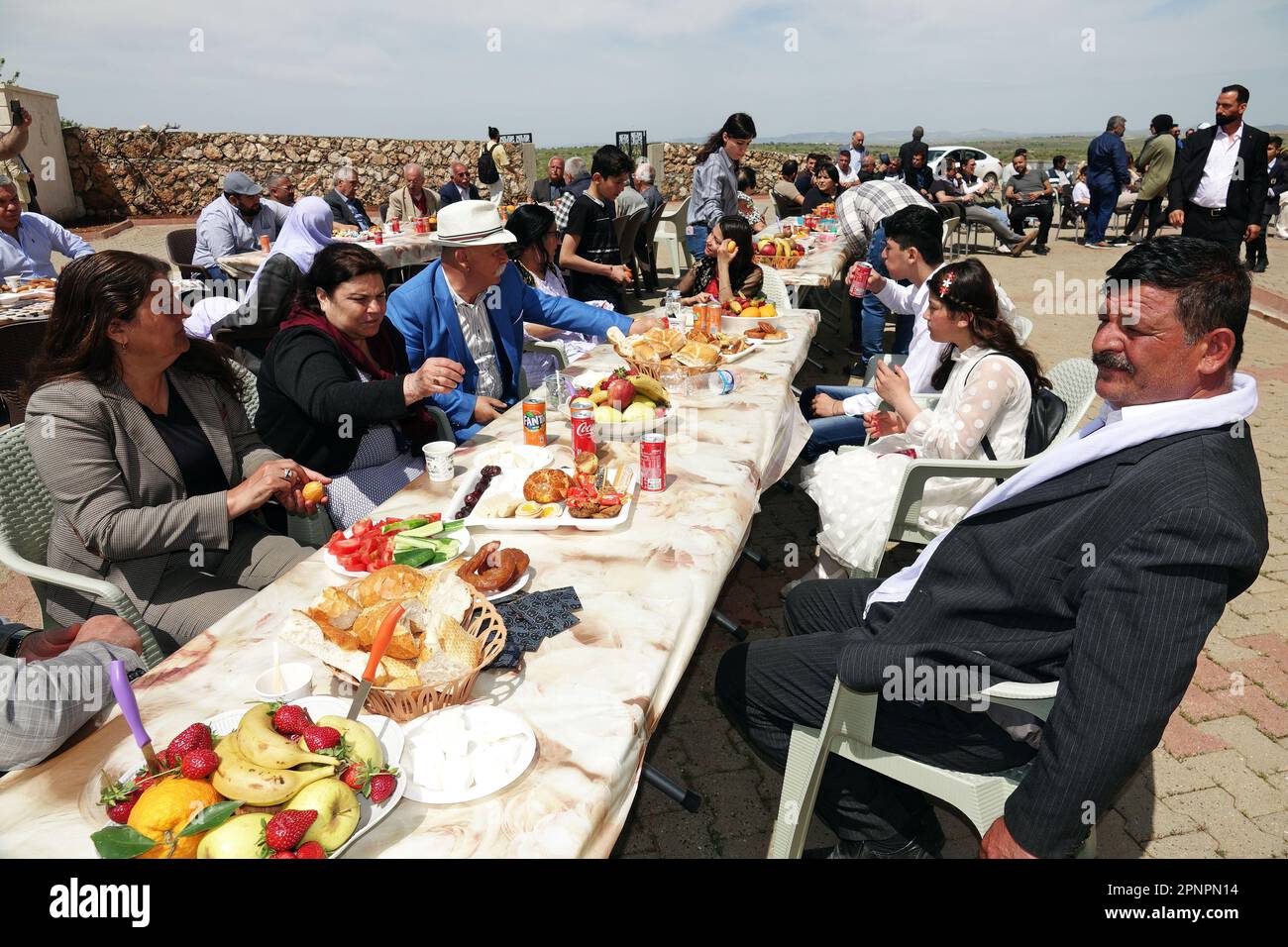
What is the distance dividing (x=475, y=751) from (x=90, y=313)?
2002 mm

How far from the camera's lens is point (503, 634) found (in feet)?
5.29

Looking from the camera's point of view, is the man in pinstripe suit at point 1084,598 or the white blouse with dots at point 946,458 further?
the white blouse with dots at point 946,458

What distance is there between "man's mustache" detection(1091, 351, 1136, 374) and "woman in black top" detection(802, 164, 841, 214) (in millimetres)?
10890

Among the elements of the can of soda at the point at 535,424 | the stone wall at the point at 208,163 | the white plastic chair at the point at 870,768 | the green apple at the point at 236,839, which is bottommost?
the white plastic chair at the point at 870,768

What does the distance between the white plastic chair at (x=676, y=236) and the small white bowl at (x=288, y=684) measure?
1114cm

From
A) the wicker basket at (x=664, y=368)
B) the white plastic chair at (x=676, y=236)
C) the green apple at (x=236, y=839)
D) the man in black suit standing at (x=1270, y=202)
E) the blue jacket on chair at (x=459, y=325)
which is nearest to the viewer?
the green apple at (x=236, y=839)

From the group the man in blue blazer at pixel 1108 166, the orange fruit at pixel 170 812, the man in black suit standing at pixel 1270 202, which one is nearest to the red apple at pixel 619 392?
the orange fruit at pixel 170 812

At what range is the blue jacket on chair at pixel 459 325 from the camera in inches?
148

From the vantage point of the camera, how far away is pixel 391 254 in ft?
29.0

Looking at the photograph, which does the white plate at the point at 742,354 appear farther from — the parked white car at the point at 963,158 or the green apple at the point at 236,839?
the parked white car at the point at 963,158

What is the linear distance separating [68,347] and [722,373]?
254cm

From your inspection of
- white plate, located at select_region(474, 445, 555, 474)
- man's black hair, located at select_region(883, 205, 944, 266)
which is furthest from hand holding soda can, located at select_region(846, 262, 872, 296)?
white plate, located at select_region(474, 445, 555, 474)

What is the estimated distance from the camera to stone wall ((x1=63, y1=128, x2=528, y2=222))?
756 inches
